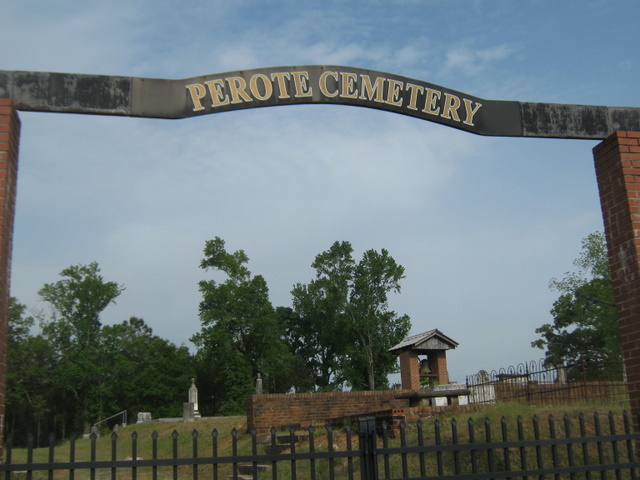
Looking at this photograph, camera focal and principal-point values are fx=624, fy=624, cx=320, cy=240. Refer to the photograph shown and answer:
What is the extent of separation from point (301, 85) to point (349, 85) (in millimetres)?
454

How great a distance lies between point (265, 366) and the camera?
51594 mm

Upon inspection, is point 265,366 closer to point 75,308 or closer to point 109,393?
point 109,393

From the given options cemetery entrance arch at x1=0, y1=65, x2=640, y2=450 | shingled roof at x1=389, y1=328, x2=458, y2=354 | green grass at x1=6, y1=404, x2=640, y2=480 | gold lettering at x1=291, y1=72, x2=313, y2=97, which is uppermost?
gold lettering at x1=291, y1=72, x2=313, y2=97

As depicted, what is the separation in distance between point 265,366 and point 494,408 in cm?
4126

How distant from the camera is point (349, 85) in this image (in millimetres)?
5848

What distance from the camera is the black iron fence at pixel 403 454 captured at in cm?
407

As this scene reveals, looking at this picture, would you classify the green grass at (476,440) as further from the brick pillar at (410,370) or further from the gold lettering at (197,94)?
the brick pillar at (410,370)

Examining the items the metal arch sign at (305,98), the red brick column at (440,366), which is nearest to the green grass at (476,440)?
the metal arch sign at (305,98)

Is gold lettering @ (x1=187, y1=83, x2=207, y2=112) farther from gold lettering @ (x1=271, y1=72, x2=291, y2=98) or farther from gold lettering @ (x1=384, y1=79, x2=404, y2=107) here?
gold lettering @ (x1=384, y1=79, x2=404, y2=107)

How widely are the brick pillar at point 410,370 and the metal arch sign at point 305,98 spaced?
1386 cm

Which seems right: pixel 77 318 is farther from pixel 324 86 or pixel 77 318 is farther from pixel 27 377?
pixel 324 86

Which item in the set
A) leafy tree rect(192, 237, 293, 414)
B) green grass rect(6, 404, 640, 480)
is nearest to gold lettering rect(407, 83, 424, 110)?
green grass rect(6, 404, 640, 480)

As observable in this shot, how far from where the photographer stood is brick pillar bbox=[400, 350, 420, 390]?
19.2m

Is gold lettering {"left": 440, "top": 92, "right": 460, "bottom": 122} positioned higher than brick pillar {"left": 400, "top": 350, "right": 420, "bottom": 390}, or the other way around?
gold lettering {"left": 440, "top": 92, "right": 460, "bottom": 122}
